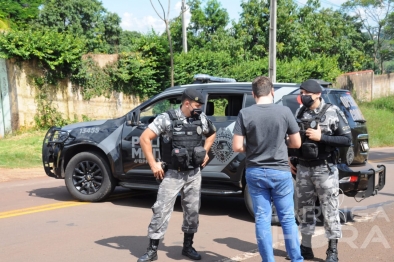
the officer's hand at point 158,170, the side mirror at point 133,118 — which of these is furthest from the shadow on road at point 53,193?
the officer's hand at point 158,170

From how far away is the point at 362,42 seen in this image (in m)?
45.2

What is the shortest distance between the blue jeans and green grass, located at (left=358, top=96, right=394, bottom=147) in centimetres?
1753

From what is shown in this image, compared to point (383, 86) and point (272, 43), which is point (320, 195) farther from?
point (383, 86)

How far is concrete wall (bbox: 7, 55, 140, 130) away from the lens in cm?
1709

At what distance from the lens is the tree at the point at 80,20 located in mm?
35500

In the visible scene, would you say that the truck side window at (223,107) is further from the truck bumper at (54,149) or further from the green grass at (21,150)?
the green grass at (21,150)

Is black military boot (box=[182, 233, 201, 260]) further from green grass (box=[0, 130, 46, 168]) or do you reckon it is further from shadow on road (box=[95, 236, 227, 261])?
green grass (box=[0, 130, 46, 168])

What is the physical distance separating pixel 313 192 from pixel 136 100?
1571 centimetres

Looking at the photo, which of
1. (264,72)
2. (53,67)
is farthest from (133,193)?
(264,72)

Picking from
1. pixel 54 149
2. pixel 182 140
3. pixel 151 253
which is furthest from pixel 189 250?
pixel 54 149

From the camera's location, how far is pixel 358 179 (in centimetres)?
667

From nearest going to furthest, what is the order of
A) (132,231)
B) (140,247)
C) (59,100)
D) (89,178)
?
(140,247) < (132,231) < (89,178) < (59,100)

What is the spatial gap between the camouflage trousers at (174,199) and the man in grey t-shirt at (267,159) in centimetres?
90

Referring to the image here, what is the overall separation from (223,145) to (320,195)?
7.24 ft
